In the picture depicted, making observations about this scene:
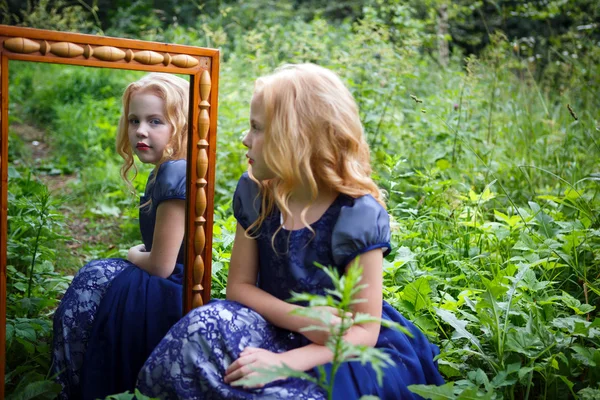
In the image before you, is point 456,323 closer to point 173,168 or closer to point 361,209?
point 361,209

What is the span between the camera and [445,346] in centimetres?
230

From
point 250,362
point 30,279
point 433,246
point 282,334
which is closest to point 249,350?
point 250,362

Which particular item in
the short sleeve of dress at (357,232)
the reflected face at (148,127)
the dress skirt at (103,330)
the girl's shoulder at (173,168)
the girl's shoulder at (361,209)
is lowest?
the dress skirt at (103,330)

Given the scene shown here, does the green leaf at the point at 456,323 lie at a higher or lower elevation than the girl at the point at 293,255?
lower

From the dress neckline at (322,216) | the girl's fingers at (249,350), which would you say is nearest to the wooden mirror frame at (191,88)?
the dress neckline at (322,216)

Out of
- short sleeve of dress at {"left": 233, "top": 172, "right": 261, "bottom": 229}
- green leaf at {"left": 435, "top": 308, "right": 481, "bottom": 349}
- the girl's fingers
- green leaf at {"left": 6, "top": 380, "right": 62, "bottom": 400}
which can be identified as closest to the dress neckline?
short sleeve of dress at {"left": 233, "top": 172, "right": 261, "bottom": 229}

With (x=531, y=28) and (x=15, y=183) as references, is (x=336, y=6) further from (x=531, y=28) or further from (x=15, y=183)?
(x=15, y=183)

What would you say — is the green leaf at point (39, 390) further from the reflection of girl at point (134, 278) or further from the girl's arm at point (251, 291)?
the girl's arm at point (251, 291)

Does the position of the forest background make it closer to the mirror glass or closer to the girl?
the mirror glass

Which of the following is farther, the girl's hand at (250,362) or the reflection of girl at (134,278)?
the reflection of girl at (134,278)

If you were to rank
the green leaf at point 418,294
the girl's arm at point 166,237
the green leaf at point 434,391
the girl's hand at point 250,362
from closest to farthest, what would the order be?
the girl's hand at point 250,362 < the green leaf at point 434,391 < the girl's arm at point 166,237 < the green leaf at point 418,294

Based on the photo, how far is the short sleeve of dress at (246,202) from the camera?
195 centimetres

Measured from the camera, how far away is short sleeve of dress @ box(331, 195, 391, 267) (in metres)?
1.80

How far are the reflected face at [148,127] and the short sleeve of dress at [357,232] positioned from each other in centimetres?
61
